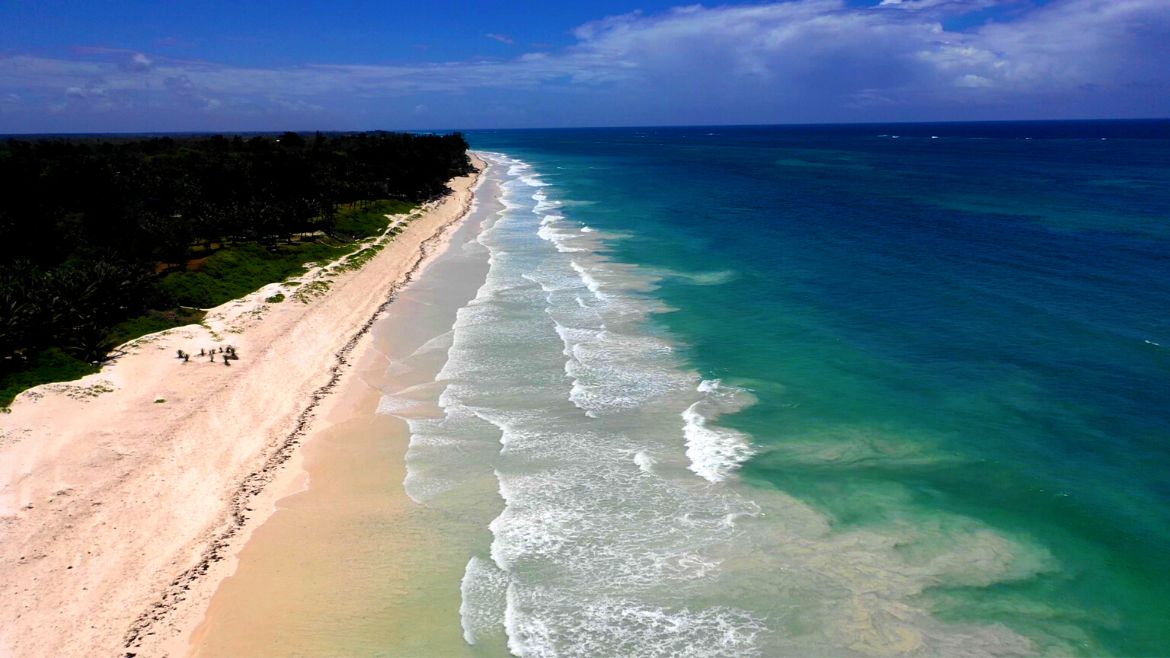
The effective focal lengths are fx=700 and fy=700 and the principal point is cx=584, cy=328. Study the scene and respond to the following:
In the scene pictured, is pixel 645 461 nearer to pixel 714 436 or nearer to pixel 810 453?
pixel 714 436

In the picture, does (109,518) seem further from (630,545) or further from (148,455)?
(630,545)

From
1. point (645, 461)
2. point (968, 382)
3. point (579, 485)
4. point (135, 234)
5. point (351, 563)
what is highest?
point (135, 234)

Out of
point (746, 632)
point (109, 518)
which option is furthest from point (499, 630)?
point (109, 518)

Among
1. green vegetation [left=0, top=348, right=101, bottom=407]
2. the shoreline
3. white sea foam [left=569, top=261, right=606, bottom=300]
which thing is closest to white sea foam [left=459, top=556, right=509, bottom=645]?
the shoreline

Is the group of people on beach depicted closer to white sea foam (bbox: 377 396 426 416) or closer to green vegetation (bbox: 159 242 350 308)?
white sea foam (bbox: 377 396 426 416)

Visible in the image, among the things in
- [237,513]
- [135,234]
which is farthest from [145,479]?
[135,234]

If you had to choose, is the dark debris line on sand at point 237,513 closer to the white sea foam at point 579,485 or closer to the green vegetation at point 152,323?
the white sea foam at point 579,485
